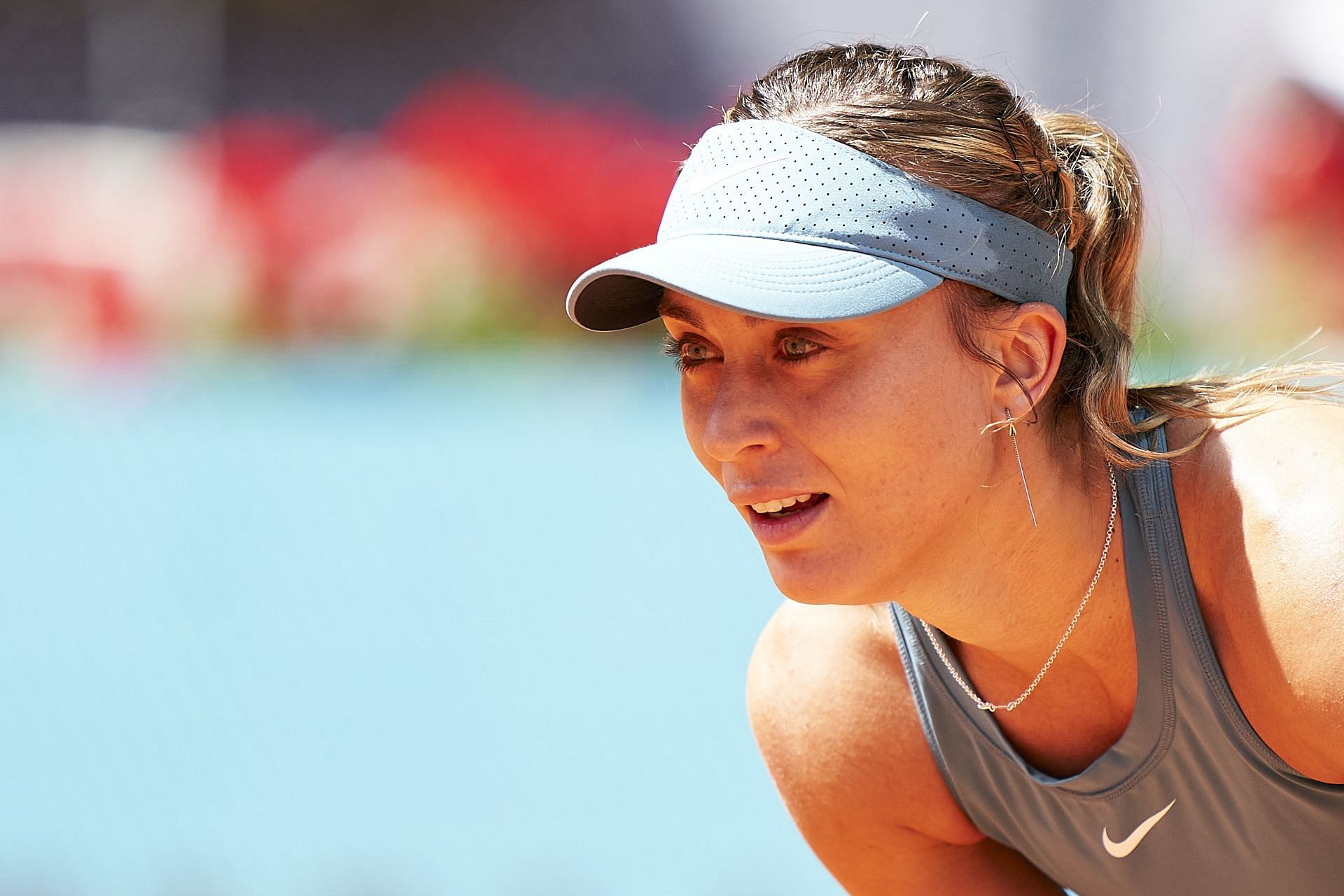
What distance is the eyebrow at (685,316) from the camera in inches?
55.9

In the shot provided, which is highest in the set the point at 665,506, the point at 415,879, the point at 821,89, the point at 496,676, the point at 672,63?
the point at 672,63

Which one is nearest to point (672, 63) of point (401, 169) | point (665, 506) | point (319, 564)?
point (401, 169)

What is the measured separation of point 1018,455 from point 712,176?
43 centimetres

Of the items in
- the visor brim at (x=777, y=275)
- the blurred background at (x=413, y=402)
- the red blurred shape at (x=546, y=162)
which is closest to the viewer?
the visor brim at (x=777, y=275)

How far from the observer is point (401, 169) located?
25.6ft

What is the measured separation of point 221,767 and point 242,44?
19.6 feet

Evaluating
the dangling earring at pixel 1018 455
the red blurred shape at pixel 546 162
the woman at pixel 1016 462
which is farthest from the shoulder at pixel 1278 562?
the red blurred shape at pixel 546 162

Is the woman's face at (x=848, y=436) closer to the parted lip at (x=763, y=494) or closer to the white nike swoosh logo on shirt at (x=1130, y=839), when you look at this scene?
the parted lip at (x=763, y=494)

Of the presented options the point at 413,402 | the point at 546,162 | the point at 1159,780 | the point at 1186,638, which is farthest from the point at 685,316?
the point at 546,162

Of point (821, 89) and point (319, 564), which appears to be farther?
point (319, 564)

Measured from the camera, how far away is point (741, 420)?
1417 mm

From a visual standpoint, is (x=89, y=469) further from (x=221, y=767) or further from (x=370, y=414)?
(x=221, y=767)

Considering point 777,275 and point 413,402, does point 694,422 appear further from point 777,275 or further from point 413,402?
point 413,402

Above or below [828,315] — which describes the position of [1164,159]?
above
